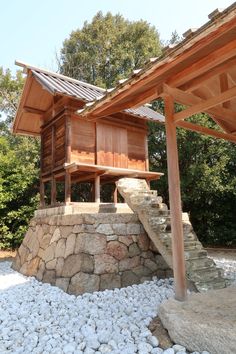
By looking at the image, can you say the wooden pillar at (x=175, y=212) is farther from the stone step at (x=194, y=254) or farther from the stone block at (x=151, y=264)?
the stone block at (x=151, y=264)

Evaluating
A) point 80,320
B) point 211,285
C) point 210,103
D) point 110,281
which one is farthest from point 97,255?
point 210,103

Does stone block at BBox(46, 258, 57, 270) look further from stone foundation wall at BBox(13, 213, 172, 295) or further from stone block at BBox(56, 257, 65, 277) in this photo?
stone block at BBox(56, 257, 65, 277)

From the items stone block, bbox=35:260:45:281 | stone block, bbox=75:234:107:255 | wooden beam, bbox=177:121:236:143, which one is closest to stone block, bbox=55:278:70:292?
stone block, bbox=75:234:107:255

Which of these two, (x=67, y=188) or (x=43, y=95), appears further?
(x=43, y=95)

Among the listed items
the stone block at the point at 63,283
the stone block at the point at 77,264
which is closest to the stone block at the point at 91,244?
the stone block at the point at 77,264

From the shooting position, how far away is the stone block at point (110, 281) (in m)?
5.13

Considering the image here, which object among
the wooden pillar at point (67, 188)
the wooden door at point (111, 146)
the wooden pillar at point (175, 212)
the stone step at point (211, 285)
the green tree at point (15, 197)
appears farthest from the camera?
the green tree at point (15, 197)

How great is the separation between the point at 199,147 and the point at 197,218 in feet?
10.7

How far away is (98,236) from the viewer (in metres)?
5.55

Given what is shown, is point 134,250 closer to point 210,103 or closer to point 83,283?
point 83,283

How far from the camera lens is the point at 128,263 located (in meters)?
5.57

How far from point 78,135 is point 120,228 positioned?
10.3 feet

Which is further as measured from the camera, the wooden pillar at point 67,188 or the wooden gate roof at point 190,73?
the wooden pillar at point 67,188

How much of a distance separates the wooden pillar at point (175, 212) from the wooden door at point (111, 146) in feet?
14.4
